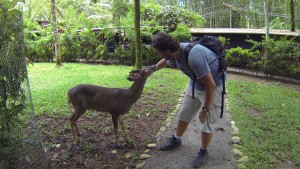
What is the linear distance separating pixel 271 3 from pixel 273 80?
30.6 feet

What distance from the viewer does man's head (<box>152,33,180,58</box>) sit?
11.7ft

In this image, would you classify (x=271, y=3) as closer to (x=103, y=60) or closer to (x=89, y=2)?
(x=103, y=60)

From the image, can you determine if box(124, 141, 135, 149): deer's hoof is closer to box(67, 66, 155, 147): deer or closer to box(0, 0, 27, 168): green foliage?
box(67, 66, 155, 147): deer

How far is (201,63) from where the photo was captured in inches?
135

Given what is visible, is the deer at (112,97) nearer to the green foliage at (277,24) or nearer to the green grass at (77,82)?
the green grass at (77,82)

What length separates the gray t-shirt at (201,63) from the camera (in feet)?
11.3

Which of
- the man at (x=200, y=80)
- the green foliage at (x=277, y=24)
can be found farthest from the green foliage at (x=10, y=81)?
the green foliage at (x=277, y=24)

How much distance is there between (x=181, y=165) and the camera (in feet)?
14.1

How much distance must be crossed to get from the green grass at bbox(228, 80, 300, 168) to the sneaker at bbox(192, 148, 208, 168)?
662 millimetres

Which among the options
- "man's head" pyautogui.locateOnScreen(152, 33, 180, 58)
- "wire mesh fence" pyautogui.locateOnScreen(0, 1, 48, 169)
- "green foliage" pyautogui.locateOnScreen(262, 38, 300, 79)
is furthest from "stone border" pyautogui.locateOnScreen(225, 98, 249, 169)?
"green foliage" pyautogui.locateOnScreen(262, 38, 300, 79)

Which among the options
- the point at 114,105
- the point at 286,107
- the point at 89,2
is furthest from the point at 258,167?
the point at 89,2

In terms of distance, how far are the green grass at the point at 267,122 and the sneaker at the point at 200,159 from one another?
0.66 meters

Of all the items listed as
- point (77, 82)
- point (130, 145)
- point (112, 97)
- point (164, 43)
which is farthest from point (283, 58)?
point (164, 43)

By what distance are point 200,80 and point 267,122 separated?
3166mm
